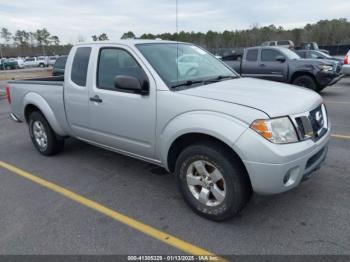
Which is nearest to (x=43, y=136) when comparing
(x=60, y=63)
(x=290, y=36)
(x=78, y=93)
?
(x=78, y=93)

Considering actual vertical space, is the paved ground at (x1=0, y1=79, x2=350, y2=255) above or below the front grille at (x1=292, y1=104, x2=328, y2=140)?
below

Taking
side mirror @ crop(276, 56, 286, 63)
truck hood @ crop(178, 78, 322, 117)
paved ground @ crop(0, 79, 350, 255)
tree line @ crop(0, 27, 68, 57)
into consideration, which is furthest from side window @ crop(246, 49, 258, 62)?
tree line @ crop(0, 27, 68, 57)

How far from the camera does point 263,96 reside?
10.3 ft

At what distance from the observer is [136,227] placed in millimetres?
3207

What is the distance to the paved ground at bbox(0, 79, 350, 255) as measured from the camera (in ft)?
9.49

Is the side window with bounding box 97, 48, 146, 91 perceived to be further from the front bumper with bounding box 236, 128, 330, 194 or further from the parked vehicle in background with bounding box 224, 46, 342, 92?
the parked vehicle in background with bounding box 224, 46, 342, 92

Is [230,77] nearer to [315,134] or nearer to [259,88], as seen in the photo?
[259,88]

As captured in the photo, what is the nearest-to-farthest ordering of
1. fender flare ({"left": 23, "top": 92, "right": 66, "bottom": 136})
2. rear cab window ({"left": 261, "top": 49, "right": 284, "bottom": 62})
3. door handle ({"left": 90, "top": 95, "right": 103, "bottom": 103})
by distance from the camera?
door handle ({"left": 90, "top": 95, "right": 103, "bottom": 103}) < fender flare ({"left": 23, "top": 92, "right": 66, "bottom": 136}) < rear cab window ({"left": 261, "top": 49, "right": 284, "bottom": 62})

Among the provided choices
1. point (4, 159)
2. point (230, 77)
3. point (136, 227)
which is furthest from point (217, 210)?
point (4, 159)

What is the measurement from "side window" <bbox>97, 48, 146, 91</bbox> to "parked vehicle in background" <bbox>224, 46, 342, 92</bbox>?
664cm

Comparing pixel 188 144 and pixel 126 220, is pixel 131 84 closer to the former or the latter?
pixel 188 144

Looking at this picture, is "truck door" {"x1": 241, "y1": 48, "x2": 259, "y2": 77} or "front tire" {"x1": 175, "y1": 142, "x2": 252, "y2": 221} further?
"truck door" {"x1": 241, "y1": 48, "x2": 259, "y2": 77}

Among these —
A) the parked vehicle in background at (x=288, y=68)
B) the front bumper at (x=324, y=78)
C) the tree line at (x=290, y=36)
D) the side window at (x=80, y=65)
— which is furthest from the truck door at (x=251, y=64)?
the tree line at (x=290, y=36)

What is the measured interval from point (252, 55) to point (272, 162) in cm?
972
